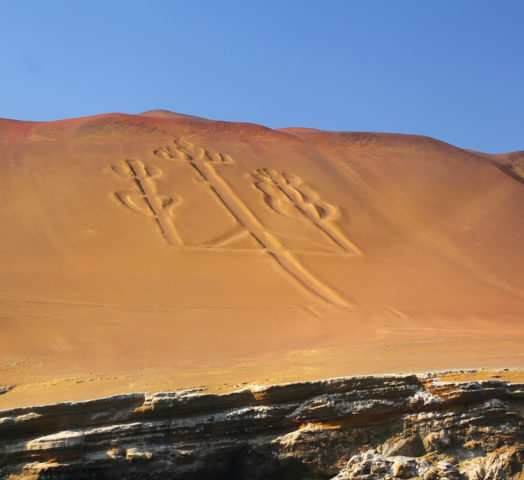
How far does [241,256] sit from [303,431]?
34.8ft

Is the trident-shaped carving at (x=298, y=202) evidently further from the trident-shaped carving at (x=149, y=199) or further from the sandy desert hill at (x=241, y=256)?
the trident-shaped carving at (x=149, y=199)

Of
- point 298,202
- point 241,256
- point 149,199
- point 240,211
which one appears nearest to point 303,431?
point 241,256

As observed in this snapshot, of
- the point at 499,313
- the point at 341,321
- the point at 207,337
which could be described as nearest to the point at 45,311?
the point at 207,337

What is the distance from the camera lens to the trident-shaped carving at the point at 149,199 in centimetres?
1709

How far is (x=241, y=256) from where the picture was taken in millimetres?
16016

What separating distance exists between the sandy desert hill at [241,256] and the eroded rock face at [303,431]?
582 mm

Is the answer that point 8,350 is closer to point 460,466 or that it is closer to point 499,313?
point 460,466

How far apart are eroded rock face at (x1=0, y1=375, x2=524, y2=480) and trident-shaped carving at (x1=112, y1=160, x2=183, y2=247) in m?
10.9

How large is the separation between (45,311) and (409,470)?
8350 mm

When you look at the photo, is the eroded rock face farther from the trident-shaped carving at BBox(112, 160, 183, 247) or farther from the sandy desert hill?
the trident-shaped carving at BBox(112, 160, 183, 247)

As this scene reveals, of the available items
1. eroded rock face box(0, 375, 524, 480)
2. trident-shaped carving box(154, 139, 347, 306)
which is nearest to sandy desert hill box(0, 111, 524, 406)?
trident-shaped carving box(154, 139, 347, 306)

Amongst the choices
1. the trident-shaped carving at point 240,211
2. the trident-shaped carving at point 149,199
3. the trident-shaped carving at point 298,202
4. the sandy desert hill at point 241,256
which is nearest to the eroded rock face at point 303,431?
the sandy desert hill at point 241,256

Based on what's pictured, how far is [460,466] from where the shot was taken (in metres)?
5.42

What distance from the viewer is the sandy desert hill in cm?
902
